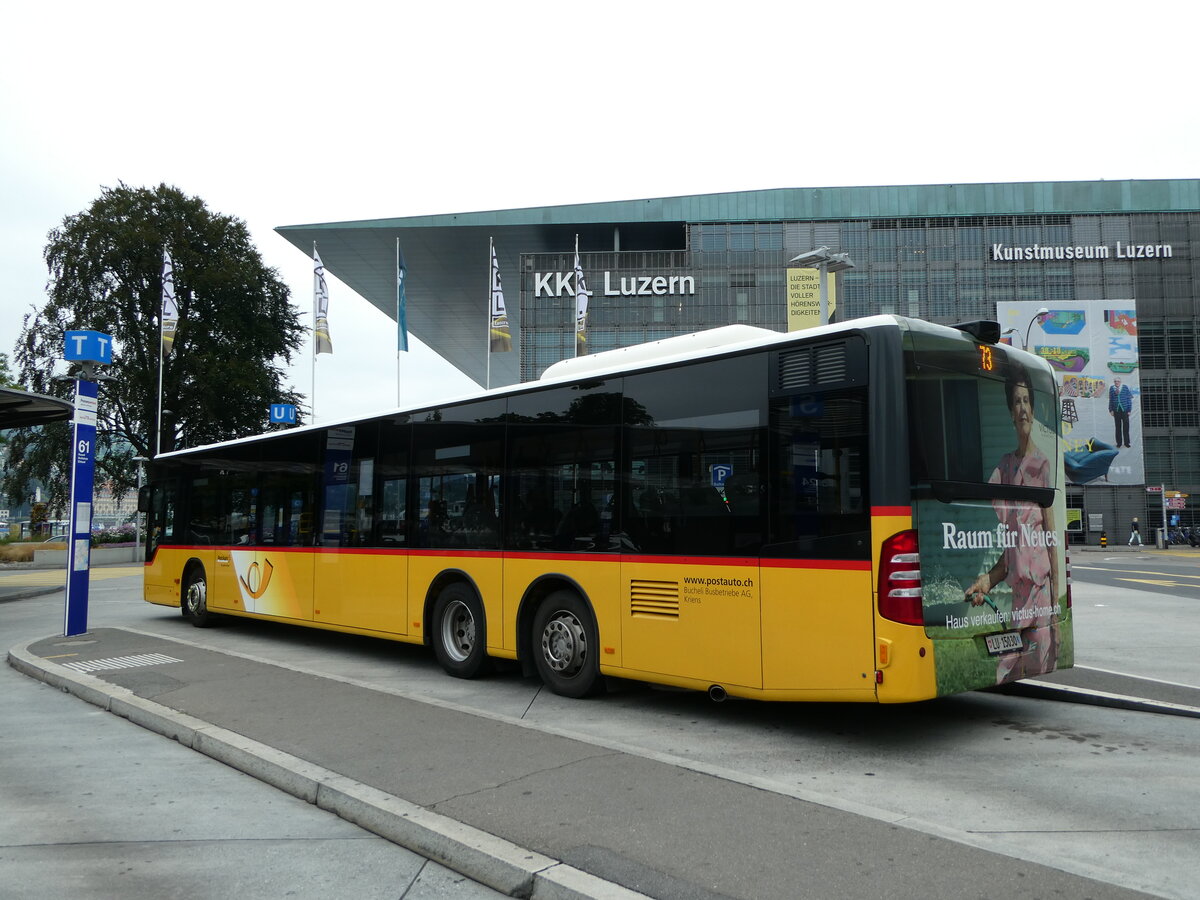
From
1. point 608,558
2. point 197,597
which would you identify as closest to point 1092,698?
point 608,558

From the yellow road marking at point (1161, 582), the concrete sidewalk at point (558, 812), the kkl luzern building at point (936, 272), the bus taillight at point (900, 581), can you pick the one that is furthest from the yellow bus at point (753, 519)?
the kkl luzern building at point (936, 272)

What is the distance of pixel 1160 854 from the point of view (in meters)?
4.37

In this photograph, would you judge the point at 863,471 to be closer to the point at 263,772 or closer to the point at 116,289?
the point at 263,772

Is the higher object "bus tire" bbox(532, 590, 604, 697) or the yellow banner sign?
the yellow banner sign

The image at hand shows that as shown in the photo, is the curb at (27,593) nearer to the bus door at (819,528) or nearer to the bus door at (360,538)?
the bus door at (360,538)

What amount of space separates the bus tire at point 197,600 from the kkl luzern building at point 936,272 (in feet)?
181

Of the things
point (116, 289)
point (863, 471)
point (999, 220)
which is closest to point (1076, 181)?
point (999, 220)

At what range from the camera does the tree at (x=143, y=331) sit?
41.5m

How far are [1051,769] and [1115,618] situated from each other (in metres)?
10.3

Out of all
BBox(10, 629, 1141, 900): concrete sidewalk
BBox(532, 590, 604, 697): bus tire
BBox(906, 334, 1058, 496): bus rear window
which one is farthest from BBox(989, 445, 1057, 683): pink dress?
BBox(532, 590, 604, 697): bus tire

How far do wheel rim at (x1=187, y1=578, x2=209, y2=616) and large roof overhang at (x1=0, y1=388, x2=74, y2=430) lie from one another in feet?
19.1

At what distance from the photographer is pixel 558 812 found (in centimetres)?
489

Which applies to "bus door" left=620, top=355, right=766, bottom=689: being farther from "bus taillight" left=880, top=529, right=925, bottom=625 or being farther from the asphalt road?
"bus taillight" left=880, top=529, right=925, bottom=625

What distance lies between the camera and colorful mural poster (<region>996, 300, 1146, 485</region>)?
66.3 metres
